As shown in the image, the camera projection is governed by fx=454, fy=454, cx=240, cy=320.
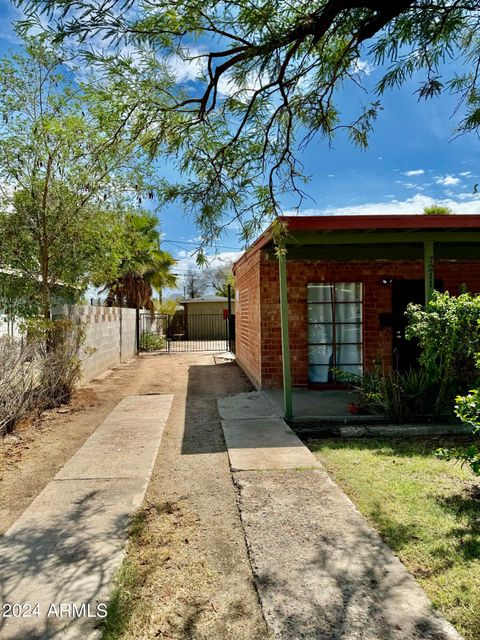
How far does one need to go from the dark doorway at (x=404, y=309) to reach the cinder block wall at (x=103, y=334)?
19.9 feet

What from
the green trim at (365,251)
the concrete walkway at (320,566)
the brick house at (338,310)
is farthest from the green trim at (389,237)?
the concrete walkway at (320,566)

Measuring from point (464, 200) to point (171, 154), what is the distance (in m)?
3.41

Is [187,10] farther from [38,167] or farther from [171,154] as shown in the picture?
[38,167]

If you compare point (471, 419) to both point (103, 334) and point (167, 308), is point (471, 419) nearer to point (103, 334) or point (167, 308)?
point (103, 334)

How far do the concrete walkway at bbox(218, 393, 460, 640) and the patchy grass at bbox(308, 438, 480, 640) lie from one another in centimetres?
12

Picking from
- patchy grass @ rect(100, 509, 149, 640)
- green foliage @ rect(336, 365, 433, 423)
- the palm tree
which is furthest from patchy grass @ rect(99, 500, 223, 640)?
the palm tree

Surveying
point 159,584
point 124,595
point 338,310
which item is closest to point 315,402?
point 338,310

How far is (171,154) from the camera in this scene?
434cm

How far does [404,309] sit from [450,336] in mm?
3740

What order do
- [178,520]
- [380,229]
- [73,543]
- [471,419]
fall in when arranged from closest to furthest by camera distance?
[73,543] → [471,419] → [178,520] → [380,229]

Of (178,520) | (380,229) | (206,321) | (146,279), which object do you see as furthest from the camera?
(206,321)

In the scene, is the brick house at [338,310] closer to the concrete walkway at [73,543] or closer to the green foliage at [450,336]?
the green foliage at [450,336]

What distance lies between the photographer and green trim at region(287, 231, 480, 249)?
669 centimetres

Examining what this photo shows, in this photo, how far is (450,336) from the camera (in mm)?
5117
